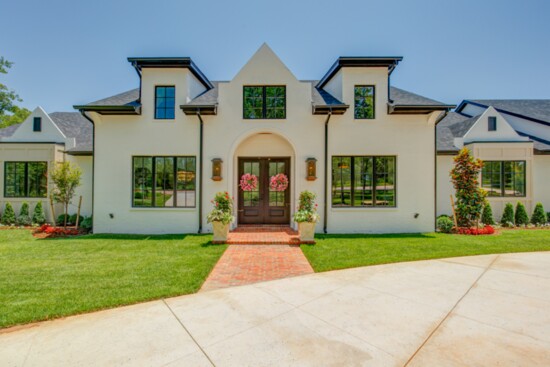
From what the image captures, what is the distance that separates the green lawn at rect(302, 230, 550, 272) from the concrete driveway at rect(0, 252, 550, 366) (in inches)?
58.6

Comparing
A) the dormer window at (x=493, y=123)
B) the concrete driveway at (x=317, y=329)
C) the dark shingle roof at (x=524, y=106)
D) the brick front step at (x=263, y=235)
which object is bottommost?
the concrete driveway at (x=317, y=329)

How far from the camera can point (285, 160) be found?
34.2ft

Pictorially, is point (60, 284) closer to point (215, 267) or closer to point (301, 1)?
point (215, 267)

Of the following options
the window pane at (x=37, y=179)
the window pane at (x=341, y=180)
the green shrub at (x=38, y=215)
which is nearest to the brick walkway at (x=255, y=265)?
the window pane at (x=341, y=180)

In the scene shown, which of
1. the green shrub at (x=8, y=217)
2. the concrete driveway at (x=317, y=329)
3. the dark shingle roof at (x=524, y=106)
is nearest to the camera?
the concrete driveway at (x=317, y=329)

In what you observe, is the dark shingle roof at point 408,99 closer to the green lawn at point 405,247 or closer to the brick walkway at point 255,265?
the green lawn at point 405,247

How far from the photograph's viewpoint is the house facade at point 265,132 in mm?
9766

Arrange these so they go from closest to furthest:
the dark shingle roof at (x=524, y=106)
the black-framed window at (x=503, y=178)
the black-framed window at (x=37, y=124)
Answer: the black-framed window at (x=503, y=178), the black-framed window at (x=37, y=124), the dark shingle roof at (x=524, y=106)

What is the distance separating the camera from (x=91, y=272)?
18.0 feet

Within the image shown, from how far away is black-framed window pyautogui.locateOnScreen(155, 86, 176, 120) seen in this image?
392 inches

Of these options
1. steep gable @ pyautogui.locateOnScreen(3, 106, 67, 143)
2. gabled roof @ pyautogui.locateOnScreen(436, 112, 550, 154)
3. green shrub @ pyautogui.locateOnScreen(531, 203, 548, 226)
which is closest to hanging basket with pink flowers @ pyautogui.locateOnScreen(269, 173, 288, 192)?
gabled roof @ pyautogui.locateOnScreen(436, 112, 550, 154)

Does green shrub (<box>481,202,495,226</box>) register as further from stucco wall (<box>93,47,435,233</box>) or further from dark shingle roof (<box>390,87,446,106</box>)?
dark shingle roof (<box>390,87,446,106</box>)

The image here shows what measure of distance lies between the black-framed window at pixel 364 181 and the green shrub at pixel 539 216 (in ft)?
22.8

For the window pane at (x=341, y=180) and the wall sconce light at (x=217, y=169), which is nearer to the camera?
the wall sconce light at (x=217, y=169)
